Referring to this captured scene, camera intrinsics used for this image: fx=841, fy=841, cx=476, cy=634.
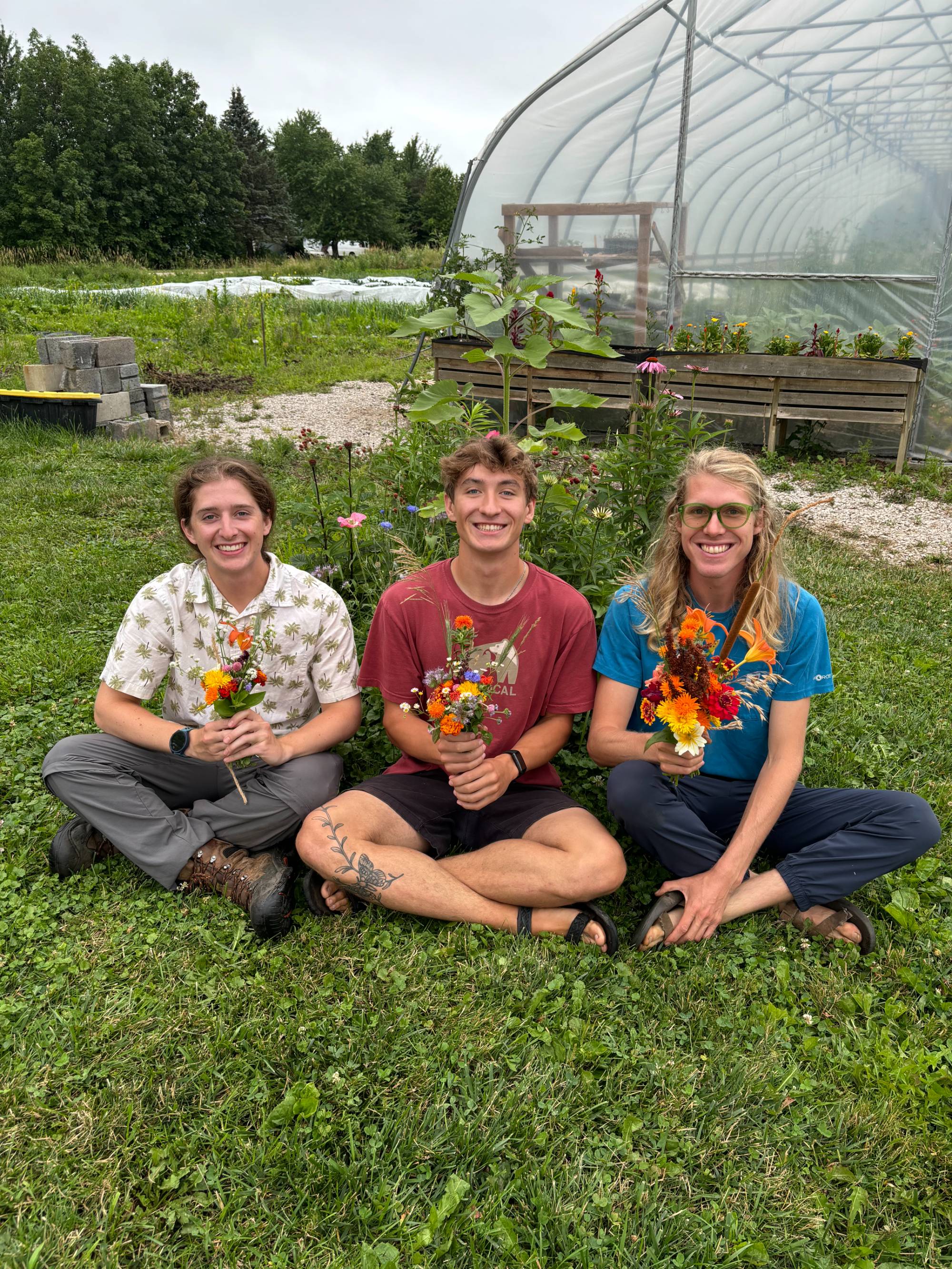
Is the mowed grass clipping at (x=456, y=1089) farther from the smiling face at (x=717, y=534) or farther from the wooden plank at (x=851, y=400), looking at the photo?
the wooden plank at (x=851, y=400)

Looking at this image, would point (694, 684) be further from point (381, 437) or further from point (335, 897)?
point (381, 437)

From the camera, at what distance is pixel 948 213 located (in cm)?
714

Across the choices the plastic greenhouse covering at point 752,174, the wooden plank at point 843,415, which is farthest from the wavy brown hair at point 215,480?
the plastic greenhouse covering at point 752,174

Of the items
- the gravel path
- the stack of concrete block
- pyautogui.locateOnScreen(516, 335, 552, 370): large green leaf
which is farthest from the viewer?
the stack of concrete block

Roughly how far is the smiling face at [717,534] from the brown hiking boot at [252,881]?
1447 mm

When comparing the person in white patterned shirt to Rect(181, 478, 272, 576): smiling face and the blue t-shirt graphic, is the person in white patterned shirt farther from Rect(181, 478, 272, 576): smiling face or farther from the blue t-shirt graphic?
the blue t-shirt graphic

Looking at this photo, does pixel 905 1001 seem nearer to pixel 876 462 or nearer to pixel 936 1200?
pixel 936 1200

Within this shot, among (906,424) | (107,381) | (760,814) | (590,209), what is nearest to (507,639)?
(760,814)

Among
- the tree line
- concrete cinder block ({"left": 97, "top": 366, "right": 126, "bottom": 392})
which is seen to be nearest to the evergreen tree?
the tree line

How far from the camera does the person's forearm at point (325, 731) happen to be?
2527 mm

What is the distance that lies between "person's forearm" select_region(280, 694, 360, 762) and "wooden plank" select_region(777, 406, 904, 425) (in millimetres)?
6236

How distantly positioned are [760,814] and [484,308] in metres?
1.91

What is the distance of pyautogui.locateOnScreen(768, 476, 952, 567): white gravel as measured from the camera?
5.69 meters

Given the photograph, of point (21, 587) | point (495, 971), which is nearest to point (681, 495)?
point (495, 971)
